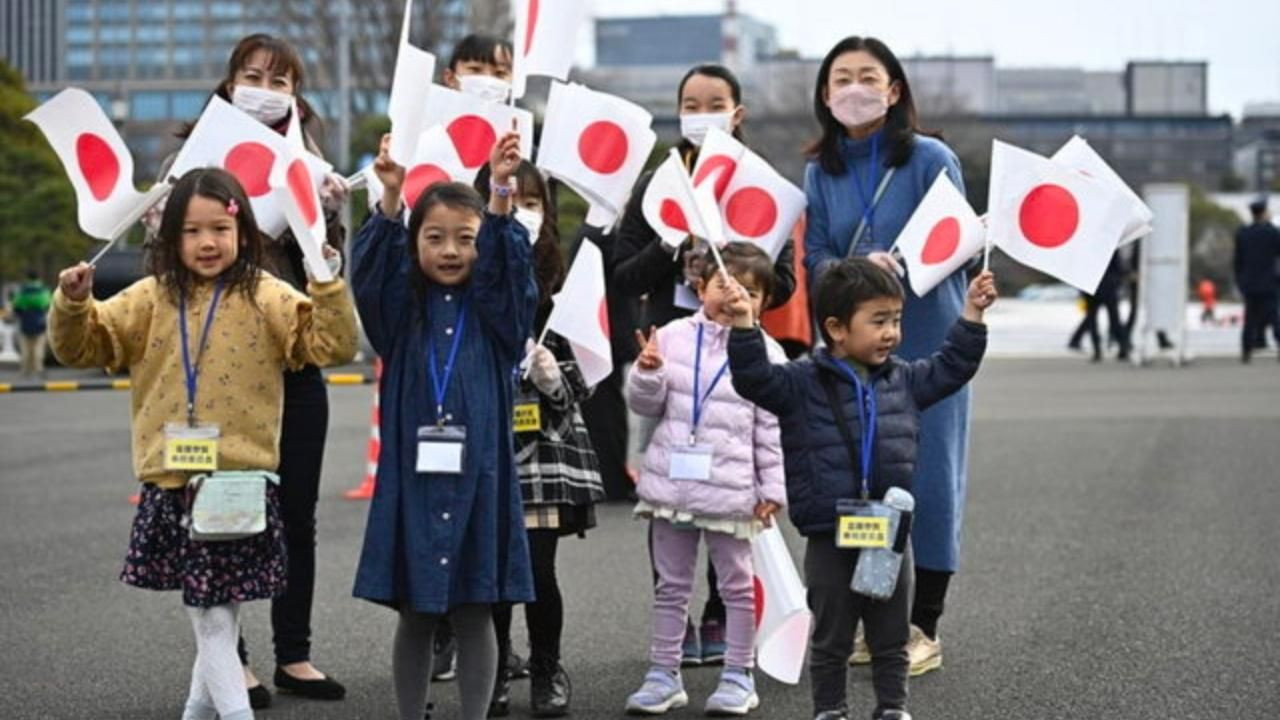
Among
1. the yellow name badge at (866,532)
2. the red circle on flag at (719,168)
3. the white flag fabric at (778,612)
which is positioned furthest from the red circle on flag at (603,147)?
the yellow name badge at (866,532)

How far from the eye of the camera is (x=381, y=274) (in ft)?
16.2

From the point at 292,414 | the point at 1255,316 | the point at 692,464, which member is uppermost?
the point at 1255,316

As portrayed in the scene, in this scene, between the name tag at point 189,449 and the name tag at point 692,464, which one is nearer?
the name tag at point 189,449

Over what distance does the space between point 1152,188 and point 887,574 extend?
18.7 m

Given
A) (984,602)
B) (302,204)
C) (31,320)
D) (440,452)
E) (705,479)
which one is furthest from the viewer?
(31,320)

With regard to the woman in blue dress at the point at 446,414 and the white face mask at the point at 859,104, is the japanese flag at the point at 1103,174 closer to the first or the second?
the white face mask at the point at 859,104

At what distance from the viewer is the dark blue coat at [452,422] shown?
4.86 m

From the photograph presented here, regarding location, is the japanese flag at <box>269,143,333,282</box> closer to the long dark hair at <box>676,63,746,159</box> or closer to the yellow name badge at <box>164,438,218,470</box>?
the yellow name badge at <box>164,438,218,470</box>

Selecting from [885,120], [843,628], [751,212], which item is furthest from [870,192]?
[843,628]

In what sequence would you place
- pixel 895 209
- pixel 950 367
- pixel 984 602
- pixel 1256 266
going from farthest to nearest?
pixel 1256 266 → pixel 984 602 → pixel 895 209 → pixel 950 367

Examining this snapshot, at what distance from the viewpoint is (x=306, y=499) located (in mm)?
5883

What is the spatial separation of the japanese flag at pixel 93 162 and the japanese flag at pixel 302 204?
0.35 metres

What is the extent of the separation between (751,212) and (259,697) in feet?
6.79

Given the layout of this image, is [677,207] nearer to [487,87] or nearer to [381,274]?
[487,87]
